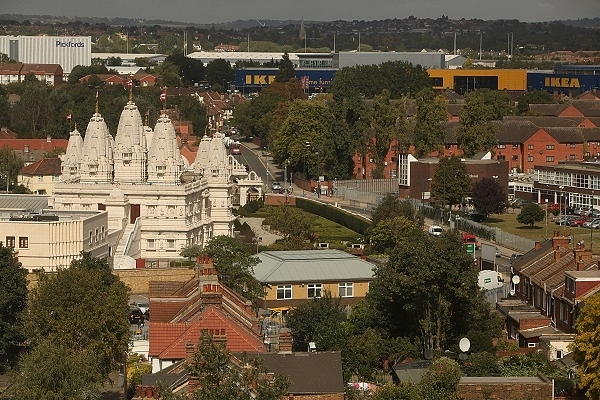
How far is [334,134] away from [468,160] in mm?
10750

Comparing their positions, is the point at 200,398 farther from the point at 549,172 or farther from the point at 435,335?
the point at 549,172

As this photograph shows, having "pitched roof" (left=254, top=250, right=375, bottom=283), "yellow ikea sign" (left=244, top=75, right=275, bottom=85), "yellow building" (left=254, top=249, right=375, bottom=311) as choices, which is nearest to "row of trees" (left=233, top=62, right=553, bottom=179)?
"pitched roof" (left=254, top=250, right=375, bottom=283)

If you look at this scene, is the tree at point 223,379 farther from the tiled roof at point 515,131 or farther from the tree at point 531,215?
the tiled roof at point 515,131

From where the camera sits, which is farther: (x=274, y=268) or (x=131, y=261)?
(x=131, y=261)

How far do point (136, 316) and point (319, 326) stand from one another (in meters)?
8.16

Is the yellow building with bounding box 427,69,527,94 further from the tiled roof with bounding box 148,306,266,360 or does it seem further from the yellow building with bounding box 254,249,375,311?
the tiled roof with bounding box 148,306,266,360

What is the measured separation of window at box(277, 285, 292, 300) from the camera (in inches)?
1996

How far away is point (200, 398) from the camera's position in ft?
86.5

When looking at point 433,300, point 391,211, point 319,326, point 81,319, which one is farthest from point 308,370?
point 391,211

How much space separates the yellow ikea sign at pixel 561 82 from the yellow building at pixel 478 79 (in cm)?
205

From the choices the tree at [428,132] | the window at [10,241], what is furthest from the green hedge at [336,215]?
the window at [10,241]

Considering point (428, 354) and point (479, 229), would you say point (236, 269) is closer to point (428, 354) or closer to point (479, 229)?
point (428, 354)

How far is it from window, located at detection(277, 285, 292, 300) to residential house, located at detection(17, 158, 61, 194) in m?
34.6

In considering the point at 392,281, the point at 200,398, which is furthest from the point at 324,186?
the point at 200,398
